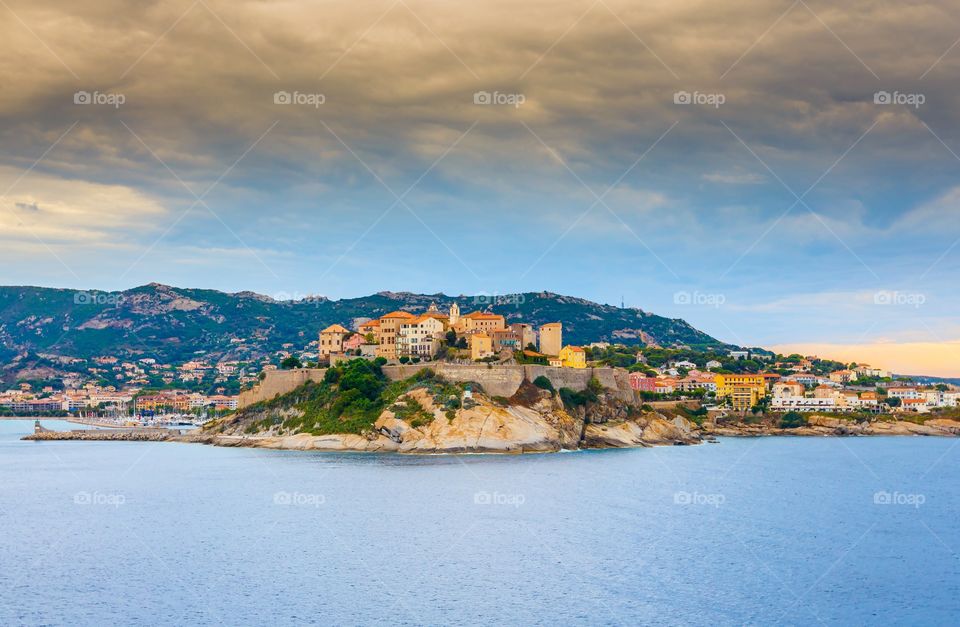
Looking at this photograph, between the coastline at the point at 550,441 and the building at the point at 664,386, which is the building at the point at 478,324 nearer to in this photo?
the coastline at the point at 550,441

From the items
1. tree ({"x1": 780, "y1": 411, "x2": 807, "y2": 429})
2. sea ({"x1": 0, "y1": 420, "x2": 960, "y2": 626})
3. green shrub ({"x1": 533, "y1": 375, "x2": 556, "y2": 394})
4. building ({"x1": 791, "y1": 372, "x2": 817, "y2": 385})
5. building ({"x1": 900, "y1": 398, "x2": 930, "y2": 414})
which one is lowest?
sea ({"x1": 0, "y1": 420, "x2": 960, "y2": 626})

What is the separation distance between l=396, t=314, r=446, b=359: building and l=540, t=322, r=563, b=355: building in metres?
11.0

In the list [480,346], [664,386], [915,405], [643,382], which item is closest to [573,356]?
[480,346]

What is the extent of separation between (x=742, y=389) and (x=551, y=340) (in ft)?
120

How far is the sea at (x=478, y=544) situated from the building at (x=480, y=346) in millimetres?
17761

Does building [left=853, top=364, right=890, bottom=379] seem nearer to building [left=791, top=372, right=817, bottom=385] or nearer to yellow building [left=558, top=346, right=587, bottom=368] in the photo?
building [left=791, top=372, right=817, bottom=385]

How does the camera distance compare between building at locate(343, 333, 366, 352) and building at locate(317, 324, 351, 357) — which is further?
building at locate(317, 324, 351, 357)

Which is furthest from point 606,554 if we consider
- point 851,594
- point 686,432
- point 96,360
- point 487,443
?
point 96,360

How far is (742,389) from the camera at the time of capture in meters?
114

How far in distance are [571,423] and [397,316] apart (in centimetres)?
2056

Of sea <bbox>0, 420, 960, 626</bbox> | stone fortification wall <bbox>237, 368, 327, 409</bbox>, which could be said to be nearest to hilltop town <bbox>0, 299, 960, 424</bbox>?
stone fortification wall <bbox>237, 368, 327, 409</bbox>

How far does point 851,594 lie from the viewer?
26.8 metres

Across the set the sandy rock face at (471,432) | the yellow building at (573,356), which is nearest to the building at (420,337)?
the yellow building at (573,356)

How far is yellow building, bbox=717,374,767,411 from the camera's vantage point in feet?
365
